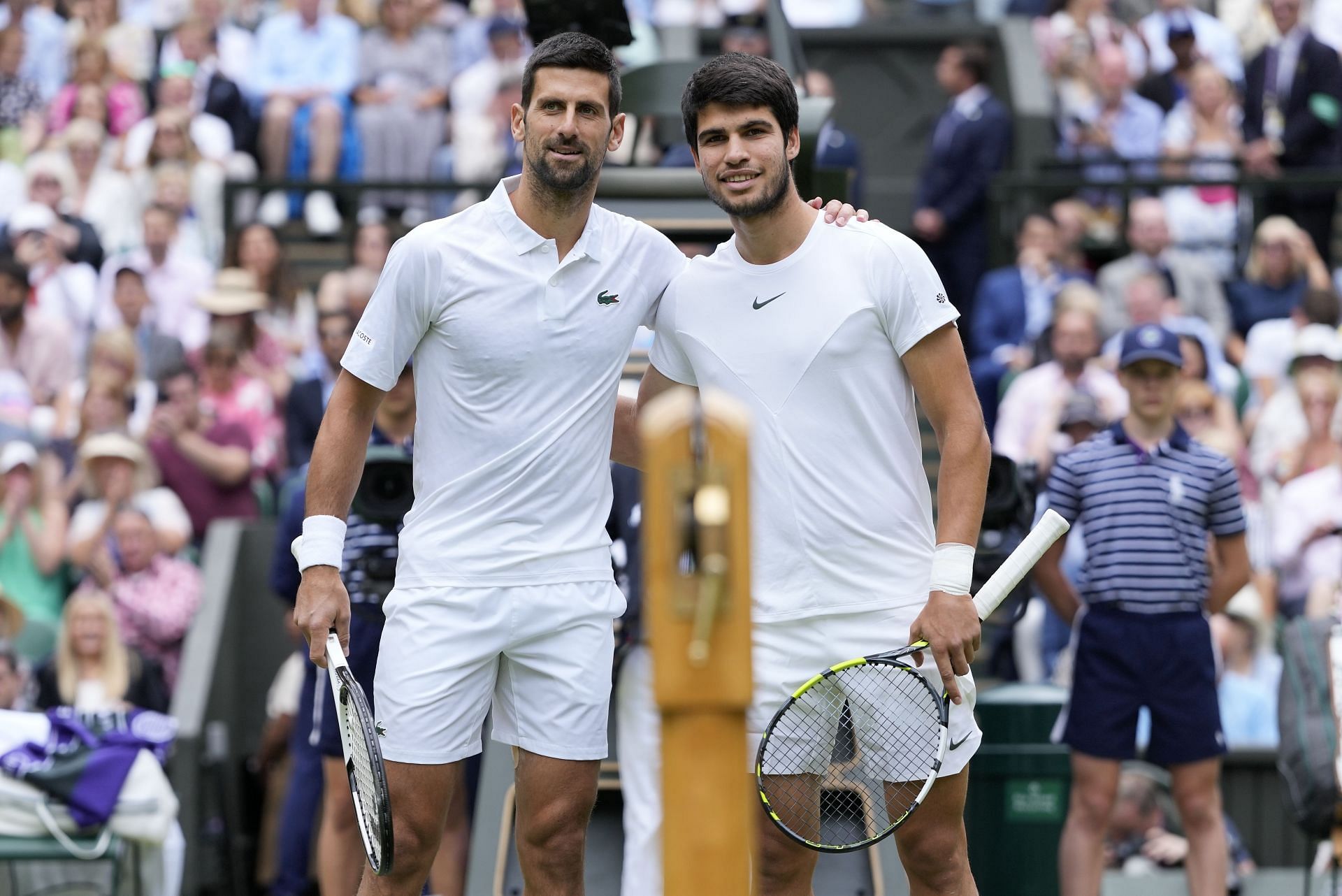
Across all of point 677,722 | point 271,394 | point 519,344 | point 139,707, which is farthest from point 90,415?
point 677,722

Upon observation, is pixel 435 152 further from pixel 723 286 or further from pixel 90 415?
pixel 723 286

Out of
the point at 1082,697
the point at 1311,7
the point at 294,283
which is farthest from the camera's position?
the point at 1311,7

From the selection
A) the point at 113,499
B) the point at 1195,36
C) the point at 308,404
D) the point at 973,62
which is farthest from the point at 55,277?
the point at 1195,36

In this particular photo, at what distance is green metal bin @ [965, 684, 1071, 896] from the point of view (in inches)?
287

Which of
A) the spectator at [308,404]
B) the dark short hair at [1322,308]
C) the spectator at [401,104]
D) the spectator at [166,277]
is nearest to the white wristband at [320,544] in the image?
the spectator at [308,404]

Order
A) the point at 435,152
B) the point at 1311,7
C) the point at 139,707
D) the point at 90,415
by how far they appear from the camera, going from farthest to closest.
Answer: the point at 1311,7
the point at 435,152
the point at 90,415
the point at 139,707

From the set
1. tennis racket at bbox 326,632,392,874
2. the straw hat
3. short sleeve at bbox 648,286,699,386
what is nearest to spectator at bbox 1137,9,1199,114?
the straw hat

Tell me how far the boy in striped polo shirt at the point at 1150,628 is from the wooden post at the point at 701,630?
4246mm

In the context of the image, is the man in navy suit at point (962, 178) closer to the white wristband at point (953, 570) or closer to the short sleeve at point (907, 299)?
the short sleeve at point (907, 299)

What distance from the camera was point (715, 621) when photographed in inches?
120

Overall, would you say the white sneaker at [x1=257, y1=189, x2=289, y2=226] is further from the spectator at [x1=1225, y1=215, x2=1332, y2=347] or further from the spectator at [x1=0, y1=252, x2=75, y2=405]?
the spectator at [x1=1225, y1=215, x2=1332, y2=347]

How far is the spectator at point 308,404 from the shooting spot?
10125 millimetres

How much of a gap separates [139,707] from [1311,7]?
9.19m

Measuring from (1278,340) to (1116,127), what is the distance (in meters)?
2.65
